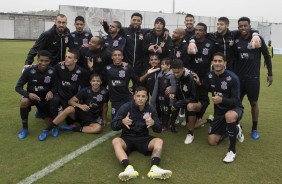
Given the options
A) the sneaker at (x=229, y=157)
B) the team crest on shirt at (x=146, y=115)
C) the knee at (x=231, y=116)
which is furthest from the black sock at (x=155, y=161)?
the knee at (x=231, y=116)

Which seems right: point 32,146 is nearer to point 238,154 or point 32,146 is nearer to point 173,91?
point 173,91

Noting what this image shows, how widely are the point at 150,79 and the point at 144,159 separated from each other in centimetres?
227

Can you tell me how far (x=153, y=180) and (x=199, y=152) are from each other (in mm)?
1304

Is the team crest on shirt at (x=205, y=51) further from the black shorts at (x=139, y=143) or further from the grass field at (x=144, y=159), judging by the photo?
the black shorts at (x=139, y=143)

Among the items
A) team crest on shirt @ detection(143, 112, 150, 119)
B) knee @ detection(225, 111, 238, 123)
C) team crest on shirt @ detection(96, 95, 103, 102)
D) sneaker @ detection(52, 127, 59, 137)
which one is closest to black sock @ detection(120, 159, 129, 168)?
team crest on shirt @ detection(143, 112, 150, 119)

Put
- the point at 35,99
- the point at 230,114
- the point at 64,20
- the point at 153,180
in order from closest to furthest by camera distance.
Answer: the point at 153,180 < the point at 230,114 < the point at 35,99 < the point at 64,20

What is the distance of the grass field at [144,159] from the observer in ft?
12.9

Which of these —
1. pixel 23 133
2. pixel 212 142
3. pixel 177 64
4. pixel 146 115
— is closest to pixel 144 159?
pixel 146 115

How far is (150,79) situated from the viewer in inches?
253

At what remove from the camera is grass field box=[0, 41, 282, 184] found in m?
3.94

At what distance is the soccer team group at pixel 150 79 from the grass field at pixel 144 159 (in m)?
0.21

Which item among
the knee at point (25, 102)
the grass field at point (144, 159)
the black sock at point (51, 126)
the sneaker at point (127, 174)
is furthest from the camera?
the knee at point (25, 102)

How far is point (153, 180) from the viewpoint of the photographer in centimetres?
386

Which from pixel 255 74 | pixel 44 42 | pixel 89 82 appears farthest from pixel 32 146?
pixel 255 74
